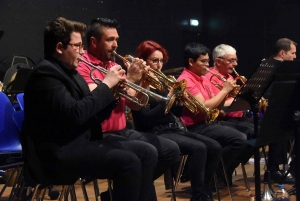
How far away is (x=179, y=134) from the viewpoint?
3.88 metres

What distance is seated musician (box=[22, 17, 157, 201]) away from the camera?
258 cm

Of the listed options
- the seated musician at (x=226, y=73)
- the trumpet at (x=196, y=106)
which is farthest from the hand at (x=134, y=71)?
the seated musician at (x=226, y=73)

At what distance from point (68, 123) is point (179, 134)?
4.71 ft

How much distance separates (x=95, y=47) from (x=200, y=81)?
130 cm

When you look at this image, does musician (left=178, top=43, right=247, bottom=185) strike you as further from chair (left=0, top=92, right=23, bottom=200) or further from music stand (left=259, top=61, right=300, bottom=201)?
chair (left=0, top=92, right=23, bottom=200)

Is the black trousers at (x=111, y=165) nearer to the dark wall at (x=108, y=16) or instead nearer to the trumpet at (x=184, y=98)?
the trumpet at (x=184, y=98)

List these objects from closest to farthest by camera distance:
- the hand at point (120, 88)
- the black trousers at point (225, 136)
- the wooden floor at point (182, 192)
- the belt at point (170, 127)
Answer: the hand at point (120, 88), the belt at point (170, 127), the black trousers at point (225, 136), the wooden floor at point (182, 192)

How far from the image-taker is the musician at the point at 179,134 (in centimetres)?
371

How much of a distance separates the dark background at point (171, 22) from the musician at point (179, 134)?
2.13m

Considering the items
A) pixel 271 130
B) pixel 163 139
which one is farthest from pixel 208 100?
pixel 271 130

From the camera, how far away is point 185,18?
816 centimetres

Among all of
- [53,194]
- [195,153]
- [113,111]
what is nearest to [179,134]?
[195,153]

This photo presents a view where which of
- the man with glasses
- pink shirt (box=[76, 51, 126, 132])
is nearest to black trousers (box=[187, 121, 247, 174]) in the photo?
the man with glasses

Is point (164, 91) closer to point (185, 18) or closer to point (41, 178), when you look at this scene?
point (41, 178)
